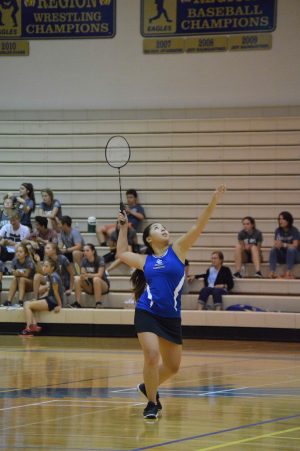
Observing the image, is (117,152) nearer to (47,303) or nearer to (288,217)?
(47,303)

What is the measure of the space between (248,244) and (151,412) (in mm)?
11303

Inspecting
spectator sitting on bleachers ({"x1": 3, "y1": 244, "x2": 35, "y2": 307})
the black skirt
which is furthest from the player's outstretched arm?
spectator sitting on bleachers ({"x1": 3, "y1": 244, "x2": 35, "y2": 307})

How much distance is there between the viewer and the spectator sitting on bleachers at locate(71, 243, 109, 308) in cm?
1947

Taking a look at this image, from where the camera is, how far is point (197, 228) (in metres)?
9.08

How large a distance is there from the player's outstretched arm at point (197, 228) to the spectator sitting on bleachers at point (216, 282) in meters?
9.68

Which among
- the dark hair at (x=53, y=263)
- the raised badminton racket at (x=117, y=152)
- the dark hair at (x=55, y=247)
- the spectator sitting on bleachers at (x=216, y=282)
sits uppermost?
the raised badminton racket at (x=117, y=152)

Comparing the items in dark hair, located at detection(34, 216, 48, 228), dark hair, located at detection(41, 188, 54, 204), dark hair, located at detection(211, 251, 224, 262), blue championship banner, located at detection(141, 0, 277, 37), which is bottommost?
dark hair, located at detection(211, 251, 224, 262)

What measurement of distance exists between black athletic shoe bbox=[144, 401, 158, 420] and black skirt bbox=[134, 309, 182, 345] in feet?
2.15

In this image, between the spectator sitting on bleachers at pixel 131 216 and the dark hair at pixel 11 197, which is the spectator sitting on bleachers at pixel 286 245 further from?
the dark hair at pixel 11 197

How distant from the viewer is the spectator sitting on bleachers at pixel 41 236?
20484 millimetres

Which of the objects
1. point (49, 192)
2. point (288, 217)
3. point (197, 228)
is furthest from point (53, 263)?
point (197, 228)

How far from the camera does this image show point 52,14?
23.5 m

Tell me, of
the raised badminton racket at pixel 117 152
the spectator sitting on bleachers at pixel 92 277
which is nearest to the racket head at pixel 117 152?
the raised badminton racket at pixel 117 152

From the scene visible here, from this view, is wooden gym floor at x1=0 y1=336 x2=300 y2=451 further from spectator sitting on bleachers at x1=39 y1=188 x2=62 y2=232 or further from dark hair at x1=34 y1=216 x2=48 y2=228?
spectator sitting on bleachers at x1=39 y1=188 x2=62 y2=232
